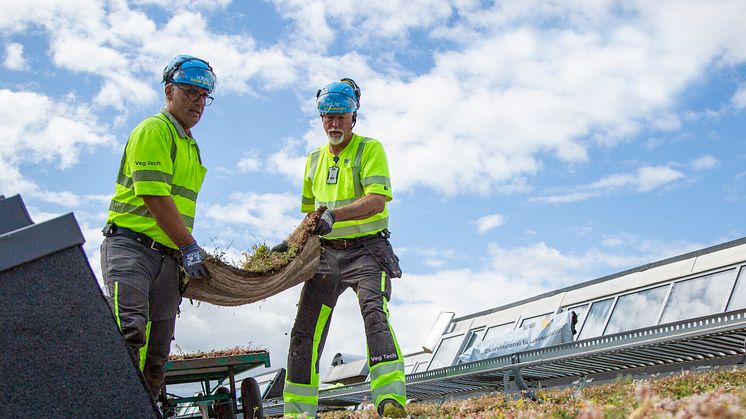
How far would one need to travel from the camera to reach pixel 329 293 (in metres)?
5.75

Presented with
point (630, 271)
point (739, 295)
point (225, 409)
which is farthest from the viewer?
point (630, 271)

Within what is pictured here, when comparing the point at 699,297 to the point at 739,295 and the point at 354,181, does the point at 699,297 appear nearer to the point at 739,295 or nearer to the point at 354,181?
the point at 739,295

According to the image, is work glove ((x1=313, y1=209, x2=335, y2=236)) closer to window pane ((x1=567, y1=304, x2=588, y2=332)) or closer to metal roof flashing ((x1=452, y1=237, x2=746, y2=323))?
metal roof flashing ((x1=452, y1=237, x2=746, y2=323))

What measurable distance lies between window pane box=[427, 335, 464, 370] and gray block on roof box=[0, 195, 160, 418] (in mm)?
15327

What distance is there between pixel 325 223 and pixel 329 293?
1.89ft

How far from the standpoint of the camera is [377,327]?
5.36 m

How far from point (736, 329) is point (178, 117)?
604cm

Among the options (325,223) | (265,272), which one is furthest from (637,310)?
(265,272)

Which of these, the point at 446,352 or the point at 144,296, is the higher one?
the point at 446,352

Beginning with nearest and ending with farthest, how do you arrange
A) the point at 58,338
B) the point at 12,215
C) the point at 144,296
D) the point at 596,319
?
the point at 58,338
the point at 12,215
the point at 144,296
the point at 596,319

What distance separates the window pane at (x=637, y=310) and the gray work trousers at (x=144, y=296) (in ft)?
32.7

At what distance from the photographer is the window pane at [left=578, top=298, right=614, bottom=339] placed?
1436cm

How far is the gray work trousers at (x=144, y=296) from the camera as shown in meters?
4.39

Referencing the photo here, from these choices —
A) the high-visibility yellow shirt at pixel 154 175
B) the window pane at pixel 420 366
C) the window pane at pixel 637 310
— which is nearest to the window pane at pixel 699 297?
the window pane at pixel 637 310
